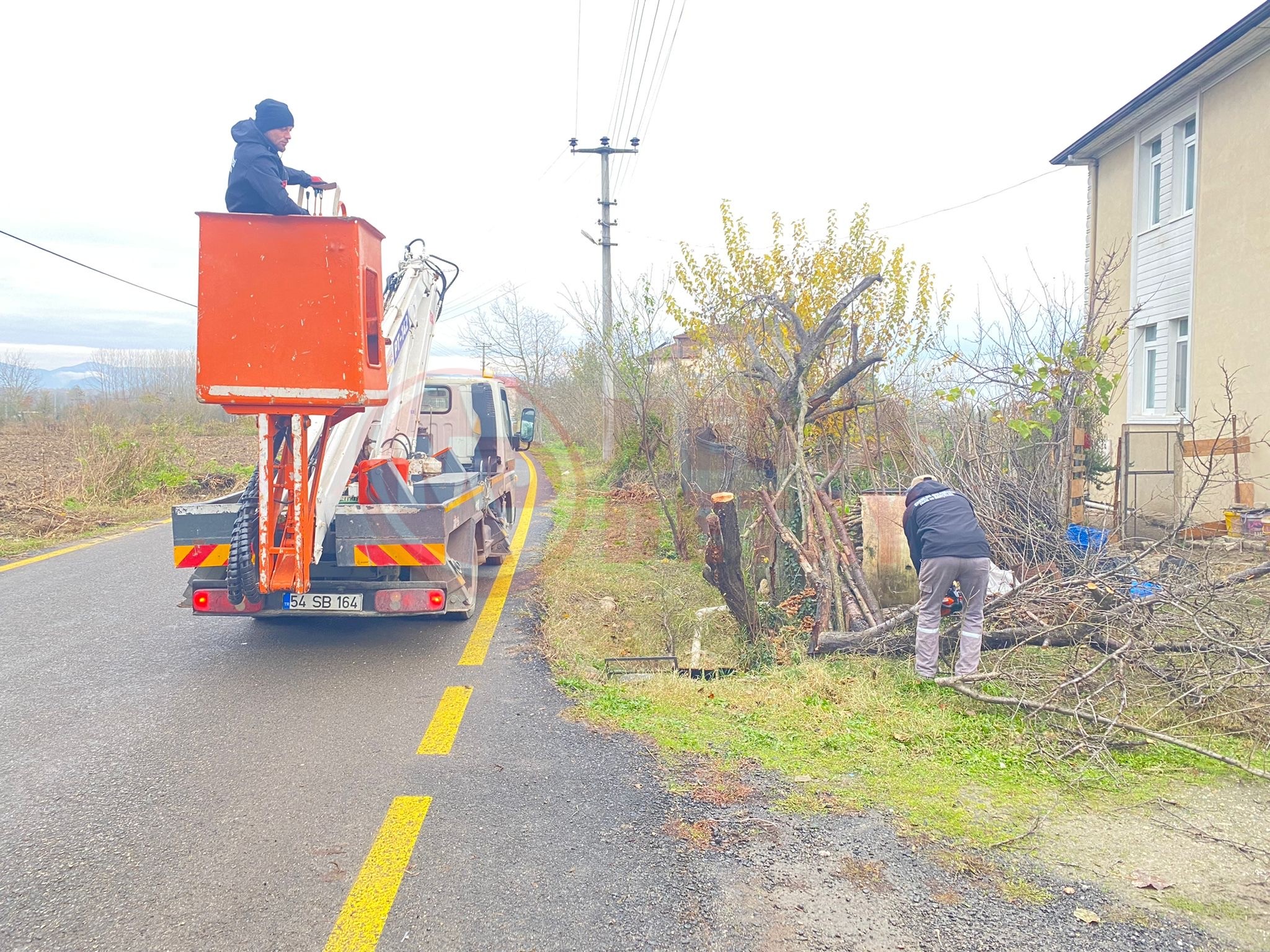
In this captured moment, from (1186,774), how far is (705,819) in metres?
2.29

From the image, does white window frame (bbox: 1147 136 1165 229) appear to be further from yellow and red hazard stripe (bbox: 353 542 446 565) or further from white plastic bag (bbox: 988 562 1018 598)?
yellow and red hazard stripe (bbox: 353 542 446 565)

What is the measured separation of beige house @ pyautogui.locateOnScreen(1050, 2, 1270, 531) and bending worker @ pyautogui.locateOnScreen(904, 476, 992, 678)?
235 inches

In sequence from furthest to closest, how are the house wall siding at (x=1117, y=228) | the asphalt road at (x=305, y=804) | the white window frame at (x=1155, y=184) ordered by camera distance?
the house wall siding at (x=1117, y=228), the white window frame at (x=1155, y=184), the asphalt road at (x=305, y=804)

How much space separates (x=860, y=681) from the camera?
521 centimetres

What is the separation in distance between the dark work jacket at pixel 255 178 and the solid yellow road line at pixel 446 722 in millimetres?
3033

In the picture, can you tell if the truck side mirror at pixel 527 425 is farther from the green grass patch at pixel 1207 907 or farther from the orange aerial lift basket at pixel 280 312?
the green grass patch at pixel 1207 907

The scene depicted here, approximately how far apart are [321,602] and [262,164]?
284cm

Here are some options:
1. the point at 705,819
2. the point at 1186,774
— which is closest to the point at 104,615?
the point at 705,819

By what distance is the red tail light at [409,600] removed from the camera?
5.96m

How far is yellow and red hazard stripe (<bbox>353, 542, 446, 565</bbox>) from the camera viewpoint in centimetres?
586

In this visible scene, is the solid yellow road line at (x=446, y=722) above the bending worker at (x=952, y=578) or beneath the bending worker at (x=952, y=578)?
beneath

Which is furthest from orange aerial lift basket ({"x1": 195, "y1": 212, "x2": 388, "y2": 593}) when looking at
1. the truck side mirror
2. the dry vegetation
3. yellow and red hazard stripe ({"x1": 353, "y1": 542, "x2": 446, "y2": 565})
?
the dry vegetation

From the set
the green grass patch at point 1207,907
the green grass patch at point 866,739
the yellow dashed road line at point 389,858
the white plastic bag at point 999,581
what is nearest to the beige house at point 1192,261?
the white plastic bag at point 999,581

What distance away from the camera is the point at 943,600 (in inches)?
214
